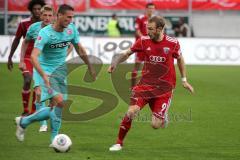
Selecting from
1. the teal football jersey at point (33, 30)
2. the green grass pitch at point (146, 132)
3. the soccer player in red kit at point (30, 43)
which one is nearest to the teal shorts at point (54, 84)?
the green grass pitch at point (146, 132)

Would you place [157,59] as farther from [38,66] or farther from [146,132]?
[146,132]

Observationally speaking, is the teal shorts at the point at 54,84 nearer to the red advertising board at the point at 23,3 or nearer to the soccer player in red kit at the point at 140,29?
the soccer player in red kit at the point at 140,29

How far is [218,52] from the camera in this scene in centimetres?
3088

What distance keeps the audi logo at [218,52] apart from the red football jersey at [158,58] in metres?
19.6

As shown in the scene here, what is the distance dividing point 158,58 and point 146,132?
2.42m

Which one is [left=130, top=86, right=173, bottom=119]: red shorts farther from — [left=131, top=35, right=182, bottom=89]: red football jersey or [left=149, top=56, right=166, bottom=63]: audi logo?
[left=149, top=56, right=166, bottom=63]: audi logo

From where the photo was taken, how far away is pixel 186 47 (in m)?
31.0

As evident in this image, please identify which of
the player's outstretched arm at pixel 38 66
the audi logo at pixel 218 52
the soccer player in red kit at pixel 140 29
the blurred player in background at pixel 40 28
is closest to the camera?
the player's outstretched arm at pixel 38 66

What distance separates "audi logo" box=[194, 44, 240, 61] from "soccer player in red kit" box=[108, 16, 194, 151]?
64.1ft

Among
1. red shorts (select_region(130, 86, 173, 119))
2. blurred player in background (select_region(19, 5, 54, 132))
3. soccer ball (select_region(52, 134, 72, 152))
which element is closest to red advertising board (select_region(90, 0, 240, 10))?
blurred player in background (select_region(19, 5, 54, 132))

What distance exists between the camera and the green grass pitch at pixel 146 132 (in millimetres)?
10672

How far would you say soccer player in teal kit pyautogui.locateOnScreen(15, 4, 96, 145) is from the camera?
1086 centimetres

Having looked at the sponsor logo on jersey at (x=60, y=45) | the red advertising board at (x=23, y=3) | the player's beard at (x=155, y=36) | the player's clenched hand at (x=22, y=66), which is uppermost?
the player's beard at (x=155, y=36)

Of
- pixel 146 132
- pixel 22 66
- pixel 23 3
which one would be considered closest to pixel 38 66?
pixel 22 66
